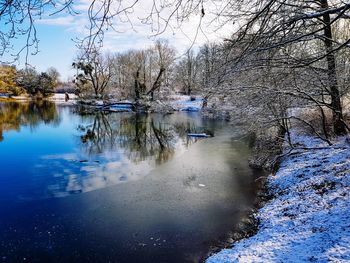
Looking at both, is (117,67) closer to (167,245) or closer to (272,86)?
(272,86)

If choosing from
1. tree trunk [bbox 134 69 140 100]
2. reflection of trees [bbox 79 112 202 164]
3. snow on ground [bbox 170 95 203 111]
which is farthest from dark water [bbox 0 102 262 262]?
tree trunk [bbox 134 69 140 100]

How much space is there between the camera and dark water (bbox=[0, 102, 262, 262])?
6.53 meters

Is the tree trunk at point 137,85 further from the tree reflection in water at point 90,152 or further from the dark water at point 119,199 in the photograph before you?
the dark water at point 119,199

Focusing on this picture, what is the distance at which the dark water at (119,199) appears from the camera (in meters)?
6.53

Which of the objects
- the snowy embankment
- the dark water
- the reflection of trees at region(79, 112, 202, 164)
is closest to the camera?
the snowy embankment

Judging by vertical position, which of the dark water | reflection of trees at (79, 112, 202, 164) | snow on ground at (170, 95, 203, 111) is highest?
snow on ground at (170, 95, 203, 111)

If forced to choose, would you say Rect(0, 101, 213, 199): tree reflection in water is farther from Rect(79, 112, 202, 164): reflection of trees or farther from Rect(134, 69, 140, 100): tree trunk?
Rect(134, 69, 140, 100): tree trunk

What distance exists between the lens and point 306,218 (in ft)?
22.2

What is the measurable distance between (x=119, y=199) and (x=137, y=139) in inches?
415

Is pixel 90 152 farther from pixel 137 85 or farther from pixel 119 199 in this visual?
pixel 137 85

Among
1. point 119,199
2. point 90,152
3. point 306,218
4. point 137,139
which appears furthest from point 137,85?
point 306,218

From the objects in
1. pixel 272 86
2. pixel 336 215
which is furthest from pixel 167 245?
pixel 272 86

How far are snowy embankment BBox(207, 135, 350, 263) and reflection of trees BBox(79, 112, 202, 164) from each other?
6.40 meters

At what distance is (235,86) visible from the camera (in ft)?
35.3
